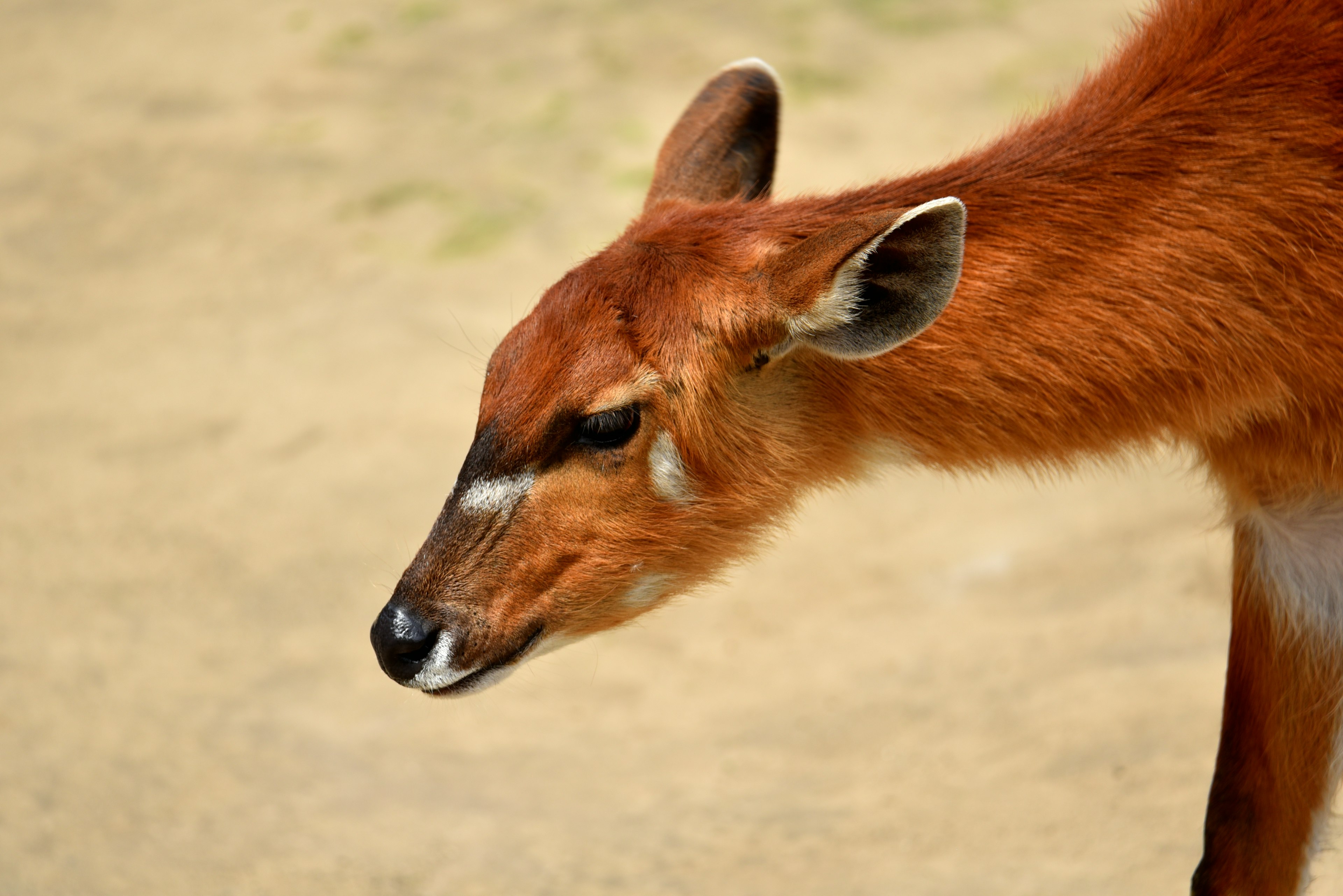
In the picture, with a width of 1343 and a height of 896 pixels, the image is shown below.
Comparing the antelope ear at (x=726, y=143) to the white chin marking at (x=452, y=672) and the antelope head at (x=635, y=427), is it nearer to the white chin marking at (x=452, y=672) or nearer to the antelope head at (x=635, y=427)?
the antelope head at (x=635, y=427)

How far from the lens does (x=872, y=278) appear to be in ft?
12.1

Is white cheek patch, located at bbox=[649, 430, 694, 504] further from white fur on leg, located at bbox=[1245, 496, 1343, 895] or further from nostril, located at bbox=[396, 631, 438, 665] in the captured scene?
white fur on leg, located at bbox=[1245, 496, 1343, 895]

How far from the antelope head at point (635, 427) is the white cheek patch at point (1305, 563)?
1401mm

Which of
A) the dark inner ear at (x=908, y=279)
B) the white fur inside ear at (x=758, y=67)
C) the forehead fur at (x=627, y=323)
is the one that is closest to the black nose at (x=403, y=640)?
the forehead fur at (x=627, y=323)

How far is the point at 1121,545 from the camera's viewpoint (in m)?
7.04

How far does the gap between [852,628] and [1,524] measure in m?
4.48

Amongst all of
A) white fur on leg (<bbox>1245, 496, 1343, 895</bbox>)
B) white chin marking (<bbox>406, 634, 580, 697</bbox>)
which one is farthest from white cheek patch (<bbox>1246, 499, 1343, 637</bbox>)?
white chin marking (<bbox>406, 634, 580, 697</bbox>)

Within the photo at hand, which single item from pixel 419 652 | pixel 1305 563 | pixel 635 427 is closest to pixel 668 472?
pixel 635 427

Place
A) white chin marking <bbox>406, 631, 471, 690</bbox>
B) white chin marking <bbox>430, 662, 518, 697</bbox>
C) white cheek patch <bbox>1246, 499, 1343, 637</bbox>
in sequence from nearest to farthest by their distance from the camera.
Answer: white chin marking <bbox>406, 631, 471, 690</bbox>, white chin marking <bbox>430, 662, 518, 697</bbox>, white cheek patch <bbox>1246, 499, 1343, 637</bbox>

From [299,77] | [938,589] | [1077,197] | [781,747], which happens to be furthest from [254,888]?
[299,77]

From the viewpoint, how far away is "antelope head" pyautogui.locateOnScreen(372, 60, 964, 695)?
3852 millimetres

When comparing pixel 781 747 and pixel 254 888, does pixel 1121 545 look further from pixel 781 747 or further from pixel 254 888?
pixel 254 888

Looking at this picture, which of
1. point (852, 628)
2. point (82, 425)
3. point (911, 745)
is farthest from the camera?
point (82, 425)

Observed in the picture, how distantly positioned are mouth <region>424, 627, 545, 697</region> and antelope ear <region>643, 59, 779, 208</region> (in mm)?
1489
